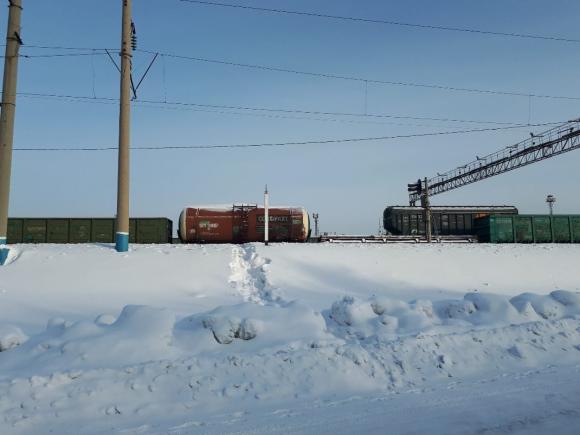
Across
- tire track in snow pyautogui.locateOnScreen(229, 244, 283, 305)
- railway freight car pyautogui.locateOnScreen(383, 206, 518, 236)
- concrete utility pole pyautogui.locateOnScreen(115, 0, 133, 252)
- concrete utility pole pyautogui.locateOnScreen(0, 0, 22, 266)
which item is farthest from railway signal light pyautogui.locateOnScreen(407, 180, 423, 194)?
concrete utility pole pyautogui.locateOnScreen(0, 0, 22, 266)

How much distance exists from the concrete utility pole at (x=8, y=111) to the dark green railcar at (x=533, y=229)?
3060 centimetres

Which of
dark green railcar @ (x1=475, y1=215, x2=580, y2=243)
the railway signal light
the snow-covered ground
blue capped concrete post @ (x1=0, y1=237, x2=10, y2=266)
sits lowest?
the snow-covered ground

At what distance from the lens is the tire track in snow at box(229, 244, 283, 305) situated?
13.0 meters

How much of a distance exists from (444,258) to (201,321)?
1484 centimetres

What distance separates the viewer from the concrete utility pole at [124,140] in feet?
51.5

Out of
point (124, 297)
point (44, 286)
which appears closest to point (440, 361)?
point (124, 297)

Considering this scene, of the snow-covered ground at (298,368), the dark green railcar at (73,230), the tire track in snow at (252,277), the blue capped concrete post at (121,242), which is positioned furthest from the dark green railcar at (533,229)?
the blue capped concrete post at (121,242)

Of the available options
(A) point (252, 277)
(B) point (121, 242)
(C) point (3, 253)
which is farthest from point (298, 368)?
(C) point (3, 253)

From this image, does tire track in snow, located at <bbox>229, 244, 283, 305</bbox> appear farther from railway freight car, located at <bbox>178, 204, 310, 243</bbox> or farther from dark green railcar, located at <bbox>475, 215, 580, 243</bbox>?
dark green railcar, located at <bbox>475, 215, 580, 243</bbox>

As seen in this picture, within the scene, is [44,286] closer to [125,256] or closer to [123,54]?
[125,256]

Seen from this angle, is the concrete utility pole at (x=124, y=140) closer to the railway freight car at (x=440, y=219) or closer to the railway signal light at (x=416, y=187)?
the railway signal light at (x=416, y=187)

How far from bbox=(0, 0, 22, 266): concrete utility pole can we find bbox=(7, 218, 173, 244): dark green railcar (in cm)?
1377

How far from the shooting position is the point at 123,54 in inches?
650

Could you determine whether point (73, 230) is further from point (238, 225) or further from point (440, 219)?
point (440, 219)
